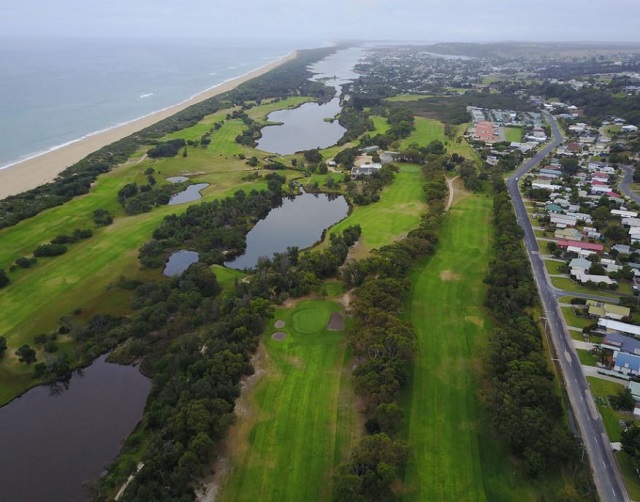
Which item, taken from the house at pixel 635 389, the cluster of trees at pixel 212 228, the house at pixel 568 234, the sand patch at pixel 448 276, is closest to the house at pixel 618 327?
the house at pixel 635 389

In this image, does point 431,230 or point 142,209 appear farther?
point 142,209

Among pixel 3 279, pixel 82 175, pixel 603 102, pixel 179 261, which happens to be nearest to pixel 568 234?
pixel 179 261

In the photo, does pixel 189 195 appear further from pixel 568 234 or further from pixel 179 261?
pixel 568 234

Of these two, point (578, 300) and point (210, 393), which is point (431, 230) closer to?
point (578, 300)

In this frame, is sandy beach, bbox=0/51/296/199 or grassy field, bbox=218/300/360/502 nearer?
grassy field, bbox=218/300/360/502

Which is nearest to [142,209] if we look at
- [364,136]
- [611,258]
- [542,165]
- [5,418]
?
[5,418]

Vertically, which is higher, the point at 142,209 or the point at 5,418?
the point at 5,418

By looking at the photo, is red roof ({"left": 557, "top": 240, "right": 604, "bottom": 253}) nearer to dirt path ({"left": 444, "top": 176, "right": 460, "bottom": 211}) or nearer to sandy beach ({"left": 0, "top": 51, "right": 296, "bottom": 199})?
dirt path ({"left": 444, "top": 176, "right": 460, "bottom": 211})

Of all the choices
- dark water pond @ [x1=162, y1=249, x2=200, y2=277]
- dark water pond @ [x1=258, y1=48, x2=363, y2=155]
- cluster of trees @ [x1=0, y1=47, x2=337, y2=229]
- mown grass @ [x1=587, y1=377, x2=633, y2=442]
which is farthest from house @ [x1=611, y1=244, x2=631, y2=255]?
cluster of trees @ [x1=0, y1=47, x2=337, y2=229]
